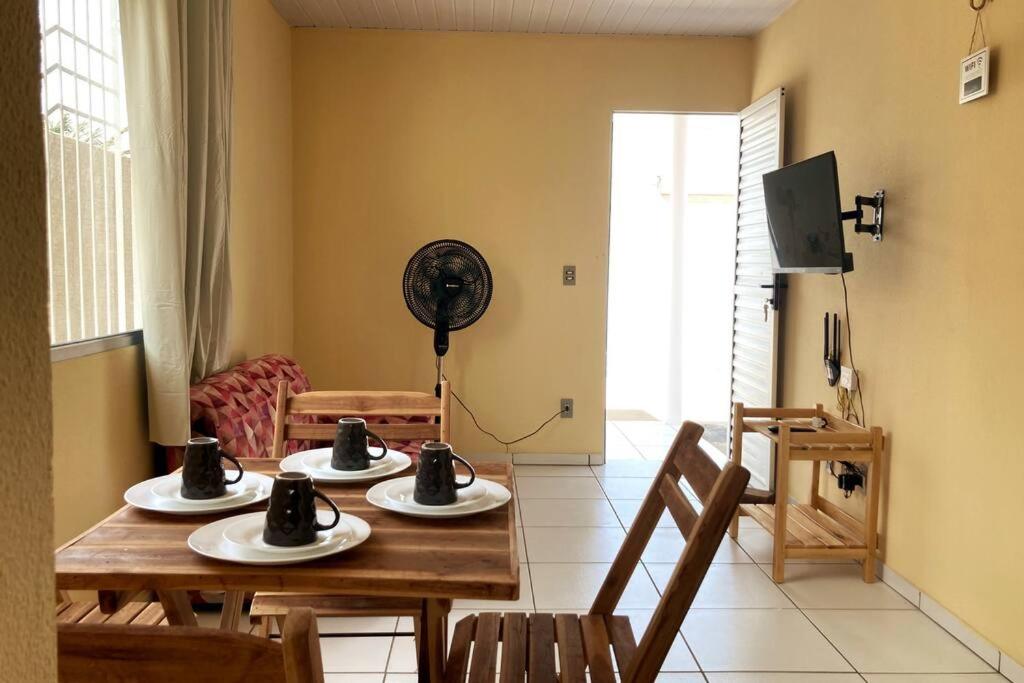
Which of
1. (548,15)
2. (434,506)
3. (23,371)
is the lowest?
(434,506)

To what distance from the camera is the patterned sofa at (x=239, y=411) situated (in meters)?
2.88

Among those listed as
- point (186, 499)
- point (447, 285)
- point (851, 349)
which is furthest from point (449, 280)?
point (186, 499)

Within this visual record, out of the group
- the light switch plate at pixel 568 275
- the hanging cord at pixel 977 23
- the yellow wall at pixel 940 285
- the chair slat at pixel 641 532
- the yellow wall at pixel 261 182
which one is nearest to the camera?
the chair slat at pixel 641 532

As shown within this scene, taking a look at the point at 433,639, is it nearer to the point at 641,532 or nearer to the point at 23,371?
the point at 641,532

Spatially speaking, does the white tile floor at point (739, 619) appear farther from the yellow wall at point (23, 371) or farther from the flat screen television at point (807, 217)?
the yellow wall at point (23, 371)

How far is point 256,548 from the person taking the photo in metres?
1.37

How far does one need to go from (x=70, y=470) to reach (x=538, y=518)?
2203mm

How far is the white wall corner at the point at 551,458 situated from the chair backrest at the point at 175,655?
4366mm

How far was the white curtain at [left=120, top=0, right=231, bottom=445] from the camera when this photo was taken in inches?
105

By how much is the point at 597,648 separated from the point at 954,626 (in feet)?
5.72

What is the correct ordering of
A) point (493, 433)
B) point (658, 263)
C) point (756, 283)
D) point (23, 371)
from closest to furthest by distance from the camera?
point (23, 371)
point (756, 283)
point (493, 433)
point (658, 263)

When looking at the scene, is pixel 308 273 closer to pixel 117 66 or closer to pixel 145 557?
pixel 117 66

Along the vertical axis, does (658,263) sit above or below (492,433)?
above

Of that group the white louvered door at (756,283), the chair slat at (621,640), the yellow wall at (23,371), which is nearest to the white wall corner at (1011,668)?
the chair slat at (621,640)
